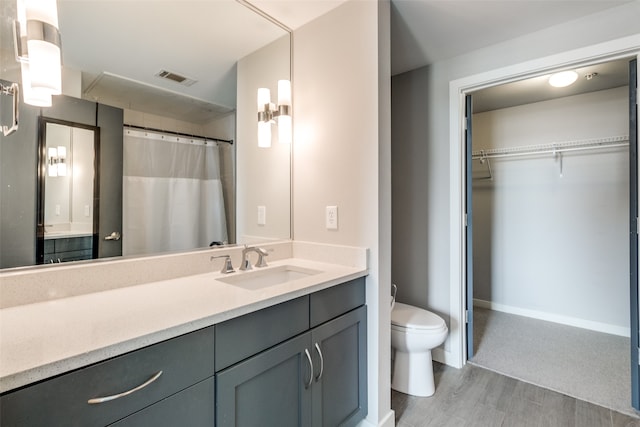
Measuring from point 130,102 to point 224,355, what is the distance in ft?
3.91

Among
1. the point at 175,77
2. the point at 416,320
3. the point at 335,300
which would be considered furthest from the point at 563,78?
the point at 175,77

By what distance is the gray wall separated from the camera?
2143mm

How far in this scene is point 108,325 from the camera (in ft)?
2.70

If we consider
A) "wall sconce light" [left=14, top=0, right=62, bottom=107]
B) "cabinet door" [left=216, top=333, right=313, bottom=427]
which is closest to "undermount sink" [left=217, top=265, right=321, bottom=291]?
"cabinet door" [left=216, top=333, right=313, bottom=427]

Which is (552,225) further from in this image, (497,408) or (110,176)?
(110,176)

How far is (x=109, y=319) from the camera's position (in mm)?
866

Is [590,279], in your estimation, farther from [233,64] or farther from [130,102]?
[130,102]

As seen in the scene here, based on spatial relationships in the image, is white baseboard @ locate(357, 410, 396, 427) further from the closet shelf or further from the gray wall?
the closet shelf

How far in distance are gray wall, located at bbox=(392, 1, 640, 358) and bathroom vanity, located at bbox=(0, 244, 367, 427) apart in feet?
3.57

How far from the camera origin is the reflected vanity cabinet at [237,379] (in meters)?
0.68

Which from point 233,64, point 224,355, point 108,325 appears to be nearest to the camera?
point 108,325

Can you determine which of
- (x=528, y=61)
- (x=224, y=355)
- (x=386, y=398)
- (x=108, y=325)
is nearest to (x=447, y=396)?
(x=386, y=398)

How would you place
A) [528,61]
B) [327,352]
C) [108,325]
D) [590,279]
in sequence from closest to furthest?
[108,325]
[327,352]
[528,61]
[590,279]

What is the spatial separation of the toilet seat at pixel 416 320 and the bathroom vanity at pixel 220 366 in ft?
1.57
